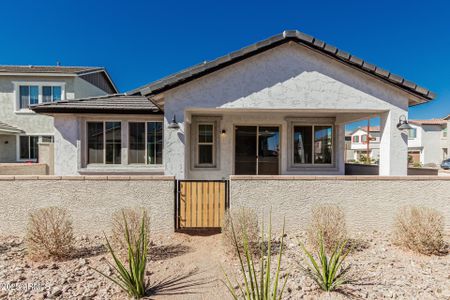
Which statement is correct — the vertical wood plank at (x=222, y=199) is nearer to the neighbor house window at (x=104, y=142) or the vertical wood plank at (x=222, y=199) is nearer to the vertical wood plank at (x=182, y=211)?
the vertical wood plank at (x=182, y=211)

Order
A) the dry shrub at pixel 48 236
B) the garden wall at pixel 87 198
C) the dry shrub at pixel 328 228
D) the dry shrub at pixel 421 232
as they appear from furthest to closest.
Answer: the garden wall at pixel 87 198 → the dry shrub at pixel 328 228 → the dry shrub at pixel 421 232 → the dry shrub at pixel 48 236

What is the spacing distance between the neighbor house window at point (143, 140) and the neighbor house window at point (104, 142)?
0.47 metres

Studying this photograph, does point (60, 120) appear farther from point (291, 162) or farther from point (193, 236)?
point (291, 162)

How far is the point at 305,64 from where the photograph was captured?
736cm

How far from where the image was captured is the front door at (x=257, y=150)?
408 inches

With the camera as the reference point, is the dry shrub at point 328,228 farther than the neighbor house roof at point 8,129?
No

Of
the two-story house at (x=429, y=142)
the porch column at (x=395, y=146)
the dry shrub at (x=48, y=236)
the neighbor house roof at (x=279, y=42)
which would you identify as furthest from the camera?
the two-story house at (x=429, y=142)

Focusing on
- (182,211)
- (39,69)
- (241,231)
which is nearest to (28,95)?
(39,69)

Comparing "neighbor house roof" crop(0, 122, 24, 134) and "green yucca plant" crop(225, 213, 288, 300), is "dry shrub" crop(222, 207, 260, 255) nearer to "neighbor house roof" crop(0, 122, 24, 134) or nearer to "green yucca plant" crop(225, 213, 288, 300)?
"green yucca plant" crop(225, 213, 288, 300)

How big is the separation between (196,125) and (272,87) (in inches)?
156

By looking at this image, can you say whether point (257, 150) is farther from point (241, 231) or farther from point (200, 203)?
point (241, 231)

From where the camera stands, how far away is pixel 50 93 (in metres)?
17.7

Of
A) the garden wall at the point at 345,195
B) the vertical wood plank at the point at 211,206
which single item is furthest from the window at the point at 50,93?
the garden wall at the point at 345,195

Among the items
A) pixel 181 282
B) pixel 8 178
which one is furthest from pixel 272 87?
pixel 8 178
